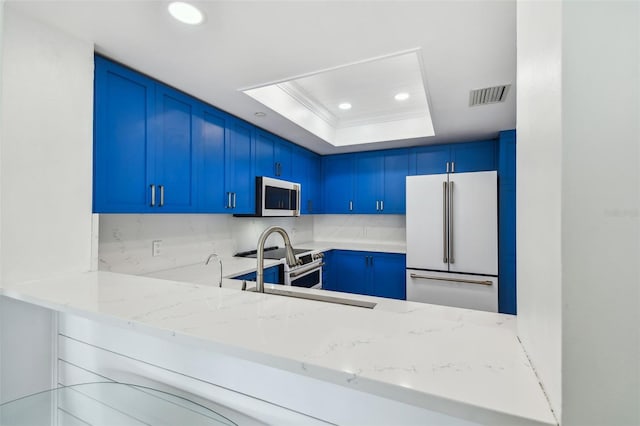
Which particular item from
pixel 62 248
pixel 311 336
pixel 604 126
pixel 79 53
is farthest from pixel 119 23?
pixel 604 126

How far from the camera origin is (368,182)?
4.06m

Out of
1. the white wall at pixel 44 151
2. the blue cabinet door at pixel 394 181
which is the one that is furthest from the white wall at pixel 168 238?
the blue cabinet door at pixel 394 181

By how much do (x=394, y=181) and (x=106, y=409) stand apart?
351 cm

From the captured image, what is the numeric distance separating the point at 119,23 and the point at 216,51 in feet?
1.49

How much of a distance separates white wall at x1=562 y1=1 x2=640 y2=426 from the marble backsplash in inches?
76.1

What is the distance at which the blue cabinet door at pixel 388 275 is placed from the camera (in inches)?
141

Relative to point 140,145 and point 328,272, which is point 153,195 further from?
point 328,272

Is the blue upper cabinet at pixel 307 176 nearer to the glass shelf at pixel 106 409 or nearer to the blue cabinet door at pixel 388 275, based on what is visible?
the blue cabinet door at pixel 388 275

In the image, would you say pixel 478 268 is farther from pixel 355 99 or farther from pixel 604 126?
pixel 604 126

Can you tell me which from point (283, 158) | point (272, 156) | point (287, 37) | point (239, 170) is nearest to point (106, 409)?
point (287, 37)

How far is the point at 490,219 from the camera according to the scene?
2.91 metres

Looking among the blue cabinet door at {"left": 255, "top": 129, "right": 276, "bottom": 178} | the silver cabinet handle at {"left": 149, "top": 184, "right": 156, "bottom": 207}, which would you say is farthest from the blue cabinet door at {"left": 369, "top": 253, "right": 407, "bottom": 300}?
the silver cabinet handle at {"left": 149, "top": 184, "right": 156, "bottom": 207}

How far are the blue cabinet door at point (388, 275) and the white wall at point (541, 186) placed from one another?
3.00 m

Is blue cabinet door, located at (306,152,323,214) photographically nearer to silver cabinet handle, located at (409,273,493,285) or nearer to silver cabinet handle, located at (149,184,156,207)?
silver cabinet handle, located at (409,273,493,285)
